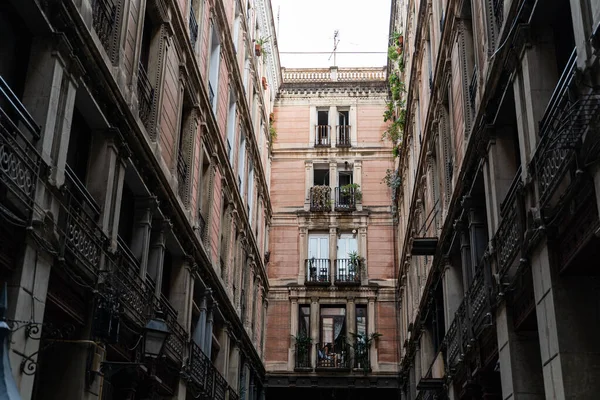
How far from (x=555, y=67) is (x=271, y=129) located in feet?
96.7

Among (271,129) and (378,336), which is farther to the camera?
(271,129)

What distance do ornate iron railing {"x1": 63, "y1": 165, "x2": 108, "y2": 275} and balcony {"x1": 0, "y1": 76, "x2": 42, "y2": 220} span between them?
47.6 inches

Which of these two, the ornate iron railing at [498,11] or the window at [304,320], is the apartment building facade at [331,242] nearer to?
the window at [304,320]

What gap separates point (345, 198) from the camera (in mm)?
40938

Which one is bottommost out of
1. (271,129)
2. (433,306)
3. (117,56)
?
(433,306)

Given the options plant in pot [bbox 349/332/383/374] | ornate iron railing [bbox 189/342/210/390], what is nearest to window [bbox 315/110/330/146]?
plant in pot [bbox 349/332/383/374]

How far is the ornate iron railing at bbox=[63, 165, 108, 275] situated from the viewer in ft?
40.3

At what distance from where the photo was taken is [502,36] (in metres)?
14.4

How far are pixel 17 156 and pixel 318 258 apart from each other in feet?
98.4

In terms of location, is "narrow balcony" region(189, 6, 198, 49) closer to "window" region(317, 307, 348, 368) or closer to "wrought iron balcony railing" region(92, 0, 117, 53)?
"wrought iron balcony railing" region(92, 0, 117, 53)

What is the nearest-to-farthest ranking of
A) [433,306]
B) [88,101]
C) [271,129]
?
[88,101], [433,306], [271,129]

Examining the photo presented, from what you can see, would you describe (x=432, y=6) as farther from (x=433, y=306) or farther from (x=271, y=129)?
(x=271, y=129)

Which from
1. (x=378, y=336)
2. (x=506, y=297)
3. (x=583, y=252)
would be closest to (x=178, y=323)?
(x=506, y=297)

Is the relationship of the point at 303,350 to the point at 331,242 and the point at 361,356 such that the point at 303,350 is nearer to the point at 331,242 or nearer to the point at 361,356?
the point at 361,356
